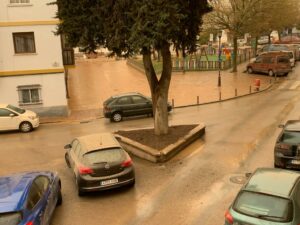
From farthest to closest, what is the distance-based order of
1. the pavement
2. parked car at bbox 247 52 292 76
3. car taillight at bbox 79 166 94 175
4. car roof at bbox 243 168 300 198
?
parked car at bbox 247 52 292 76
the pavement
car taillight at bbox 79 166 94 175
car roof at bbox 243 168 300 198

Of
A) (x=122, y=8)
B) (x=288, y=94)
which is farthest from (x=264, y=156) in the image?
(x=288, y=94)

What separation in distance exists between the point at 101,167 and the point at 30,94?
1598 centimetres

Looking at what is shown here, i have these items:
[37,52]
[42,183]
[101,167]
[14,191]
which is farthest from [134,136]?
[37,52]

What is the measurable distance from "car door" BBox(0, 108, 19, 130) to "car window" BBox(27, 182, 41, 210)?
13704 millimetres

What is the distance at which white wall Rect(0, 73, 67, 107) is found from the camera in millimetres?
26125

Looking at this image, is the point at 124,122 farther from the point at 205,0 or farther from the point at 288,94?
the point at 288,94

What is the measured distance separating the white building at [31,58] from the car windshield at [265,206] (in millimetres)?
20010

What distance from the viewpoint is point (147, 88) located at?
36.4 m

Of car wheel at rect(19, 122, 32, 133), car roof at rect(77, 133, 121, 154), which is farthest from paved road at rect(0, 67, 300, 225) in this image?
car roof at rect(77, 133, 121, 154)

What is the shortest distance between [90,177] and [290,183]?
19.0 ft

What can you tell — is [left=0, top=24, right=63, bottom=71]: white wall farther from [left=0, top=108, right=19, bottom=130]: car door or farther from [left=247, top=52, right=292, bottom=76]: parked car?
[left=247, top=52, right=292, bottom=76]: parked car

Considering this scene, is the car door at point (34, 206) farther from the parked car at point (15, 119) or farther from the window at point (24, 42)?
the window at point (24, 42)

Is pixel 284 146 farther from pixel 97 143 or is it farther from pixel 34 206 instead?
pixel 34 206

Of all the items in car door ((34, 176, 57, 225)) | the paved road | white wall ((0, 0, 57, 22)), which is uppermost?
white wall ((0, 0, 57, 22))
